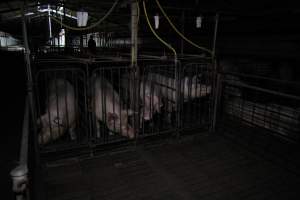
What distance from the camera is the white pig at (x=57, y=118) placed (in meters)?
3.18

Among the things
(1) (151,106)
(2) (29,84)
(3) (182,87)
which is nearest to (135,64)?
(1) (151,106)

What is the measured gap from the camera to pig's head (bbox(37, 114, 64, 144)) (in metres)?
3.14

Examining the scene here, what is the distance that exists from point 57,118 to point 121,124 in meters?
0.87

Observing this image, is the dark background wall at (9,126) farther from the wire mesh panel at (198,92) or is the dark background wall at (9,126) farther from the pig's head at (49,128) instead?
the wire mesh panel at (198,92)

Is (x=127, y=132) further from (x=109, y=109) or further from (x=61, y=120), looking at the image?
(x=61, y=120)

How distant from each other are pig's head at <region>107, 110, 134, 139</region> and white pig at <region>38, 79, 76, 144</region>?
55 cm

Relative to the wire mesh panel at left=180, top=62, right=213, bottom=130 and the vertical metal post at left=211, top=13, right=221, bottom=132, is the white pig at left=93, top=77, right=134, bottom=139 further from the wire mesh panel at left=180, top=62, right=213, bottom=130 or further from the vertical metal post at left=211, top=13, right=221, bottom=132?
the vertical metal post at left=211, top=13, right=221, bottom=132

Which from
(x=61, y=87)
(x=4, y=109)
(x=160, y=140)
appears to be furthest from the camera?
(x=4, y=109)

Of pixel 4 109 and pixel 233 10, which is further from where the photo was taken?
pixel 4 109

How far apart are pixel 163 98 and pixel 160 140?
871 millimetres

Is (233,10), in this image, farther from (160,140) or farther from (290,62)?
(160,140)

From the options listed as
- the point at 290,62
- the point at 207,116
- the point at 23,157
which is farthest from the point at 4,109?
the point at 290,62

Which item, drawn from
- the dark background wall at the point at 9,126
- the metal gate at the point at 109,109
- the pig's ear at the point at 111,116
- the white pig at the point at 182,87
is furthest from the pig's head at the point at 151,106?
the dark background wall at the point at 9,126

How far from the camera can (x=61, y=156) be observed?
3086 mm
